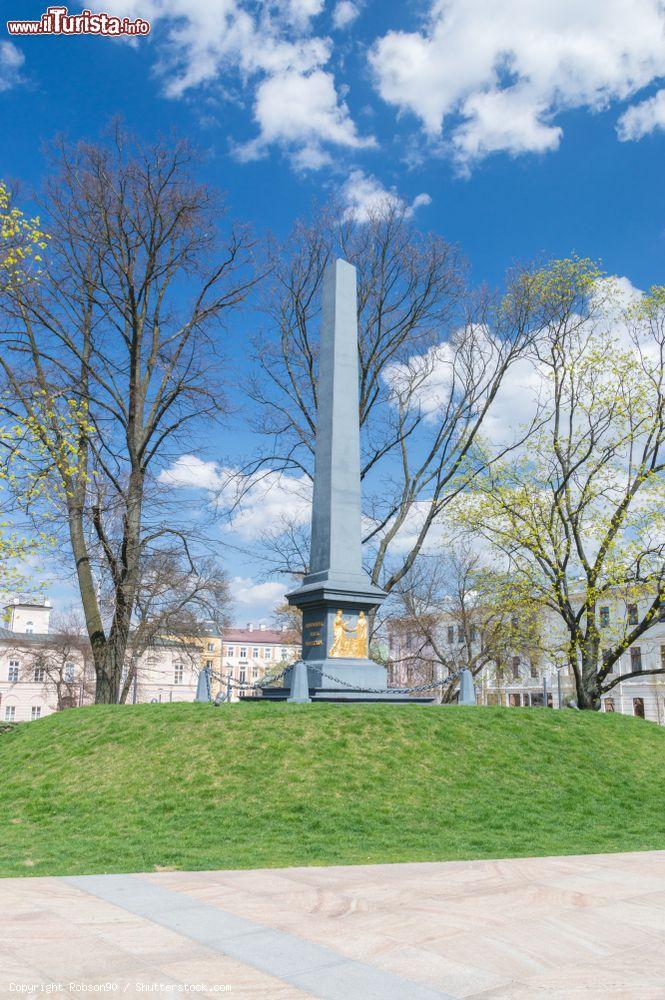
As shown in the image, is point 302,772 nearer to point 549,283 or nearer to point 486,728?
point 486,728

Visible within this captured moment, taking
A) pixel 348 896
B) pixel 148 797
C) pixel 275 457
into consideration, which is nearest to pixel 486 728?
pixel 148 797

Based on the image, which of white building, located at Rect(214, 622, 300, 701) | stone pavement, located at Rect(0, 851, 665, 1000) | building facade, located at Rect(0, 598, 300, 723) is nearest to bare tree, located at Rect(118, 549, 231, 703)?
building facade, located at Rect(0, 598, 300, 723)

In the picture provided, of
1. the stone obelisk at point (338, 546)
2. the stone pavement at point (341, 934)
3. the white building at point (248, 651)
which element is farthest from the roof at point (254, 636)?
the stone pavement at point (341, 934)

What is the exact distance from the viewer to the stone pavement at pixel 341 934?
3988mm

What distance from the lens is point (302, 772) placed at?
11312 millimetres

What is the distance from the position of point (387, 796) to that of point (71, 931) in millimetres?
6582

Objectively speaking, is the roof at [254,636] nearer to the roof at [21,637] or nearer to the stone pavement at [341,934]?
the roof at [21,637]

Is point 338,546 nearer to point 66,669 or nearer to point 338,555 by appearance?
point 338,555

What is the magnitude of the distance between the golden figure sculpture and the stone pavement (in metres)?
8.94

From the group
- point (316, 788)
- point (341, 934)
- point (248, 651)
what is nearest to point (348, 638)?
point (316, 788)

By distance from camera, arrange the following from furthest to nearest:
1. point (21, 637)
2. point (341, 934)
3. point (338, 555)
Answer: point (21, 637) < point (338, 555) < point (341, 934)

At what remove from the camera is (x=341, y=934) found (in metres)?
4.95

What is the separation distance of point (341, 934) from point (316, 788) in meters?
6.03

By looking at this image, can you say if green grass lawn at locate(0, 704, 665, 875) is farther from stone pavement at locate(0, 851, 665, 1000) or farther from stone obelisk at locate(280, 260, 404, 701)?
stone obelisk at locate(280, 260, 404, 701)
